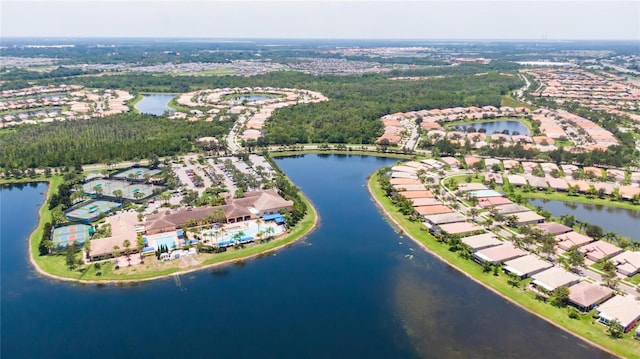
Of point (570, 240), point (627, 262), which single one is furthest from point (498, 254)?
point (627, 262)

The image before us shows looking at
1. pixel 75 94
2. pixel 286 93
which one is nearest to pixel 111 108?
pixel 75 94

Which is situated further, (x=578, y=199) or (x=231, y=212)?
(x=578, y=199)

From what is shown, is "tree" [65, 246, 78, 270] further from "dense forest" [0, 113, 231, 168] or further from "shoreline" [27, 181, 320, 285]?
"dense forest" [0, 113, 231, 168]

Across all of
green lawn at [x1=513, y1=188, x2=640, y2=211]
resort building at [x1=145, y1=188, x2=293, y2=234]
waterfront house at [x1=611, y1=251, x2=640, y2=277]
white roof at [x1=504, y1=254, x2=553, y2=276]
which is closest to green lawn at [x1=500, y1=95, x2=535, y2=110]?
green lawn at [x1=513, y1=188, x2=640, y2=211]

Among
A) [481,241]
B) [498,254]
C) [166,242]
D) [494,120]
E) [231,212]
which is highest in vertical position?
[494,120]

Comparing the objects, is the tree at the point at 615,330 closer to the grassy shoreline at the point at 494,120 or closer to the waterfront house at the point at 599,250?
the waterfront house at the point at 599,250

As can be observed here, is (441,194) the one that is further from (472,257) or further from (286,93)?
(286,93)

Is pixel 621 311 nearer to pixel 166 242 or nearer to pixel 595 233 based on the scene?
pixel 595 233
